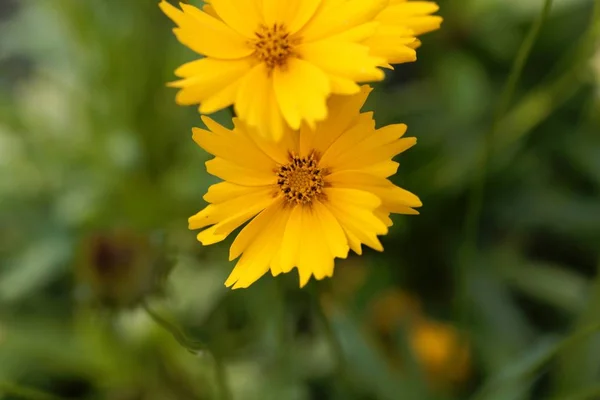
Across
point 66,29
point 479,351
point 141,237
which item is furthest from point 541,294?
point 66,29

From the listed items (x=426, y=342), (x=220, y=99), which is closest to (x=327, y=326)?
(x=220, y=99)

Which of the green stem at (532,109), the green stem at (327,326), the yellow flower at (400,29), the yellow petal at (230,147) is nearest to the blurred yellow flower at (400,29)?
the yellow flower at (400,29)

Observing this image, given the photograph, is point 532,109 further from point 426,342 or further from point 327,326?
point 327,326

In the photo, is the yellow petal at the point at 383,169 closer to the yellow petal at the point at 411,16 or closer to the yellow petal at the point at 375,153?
the yellow petal at the point at 375,153

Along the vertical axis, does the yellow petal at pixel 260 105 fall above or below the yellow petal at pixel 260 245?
above

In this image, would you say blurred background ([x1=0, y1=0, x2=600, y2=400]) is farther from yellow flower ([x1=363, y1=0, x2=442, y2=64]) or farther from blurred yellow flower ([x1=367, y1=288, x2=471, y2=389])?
yellow flower ([x1=363, y1=0, x2=442, y2=64])

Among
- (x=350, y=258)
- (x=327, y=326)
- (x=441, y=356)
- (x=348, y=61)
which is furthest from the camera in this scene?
(x=350, y=258)
